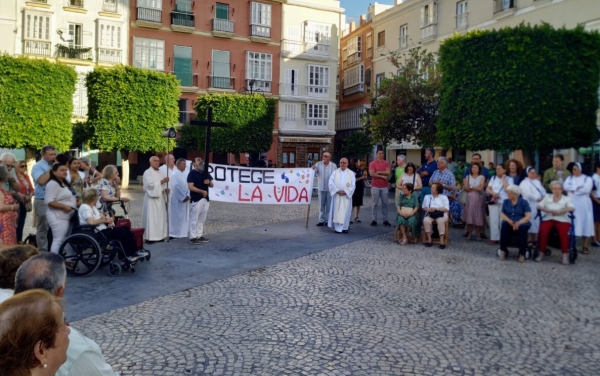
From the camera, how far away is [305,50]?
42.5 metres

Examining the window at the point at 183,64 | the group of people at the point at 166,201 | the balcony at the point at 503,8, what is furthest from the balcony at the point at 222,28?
the group of people at the point at 166,201

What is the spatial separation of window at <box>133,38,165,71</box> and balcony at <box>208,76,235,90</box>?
12.3ft

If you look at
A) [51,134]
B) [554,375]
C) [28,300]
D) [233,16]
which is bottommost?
[554,375]

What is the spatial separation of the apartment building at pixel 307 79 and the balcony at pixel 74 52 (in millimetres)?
14664

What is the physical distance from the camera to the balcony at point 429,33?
35531 millimetres

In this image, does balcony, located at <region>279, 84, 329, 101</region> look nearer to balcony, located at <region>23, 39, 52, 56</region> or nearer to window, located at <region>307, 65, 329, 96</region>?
window, located at <region>307, 65, 329, 96</region>

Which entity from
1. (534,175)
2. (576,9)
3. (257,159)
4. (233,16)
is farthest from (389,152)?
(534,175)

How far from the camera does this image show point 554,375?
468 cm

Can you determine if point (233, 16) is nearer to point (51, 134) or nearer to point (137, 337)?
point (51, 134)

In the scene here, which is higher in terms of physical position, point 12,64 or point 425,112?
point 12,64

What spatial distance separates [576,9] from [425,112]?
A: 9.25 meters

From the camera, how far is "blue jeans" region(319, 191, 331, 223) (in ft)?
47.4

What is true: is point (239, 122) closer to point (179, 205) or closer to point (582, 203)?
point (179, 205)

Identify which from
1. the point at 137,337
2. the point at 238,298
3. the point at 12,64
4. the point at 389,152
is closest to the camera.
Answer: the point at 137,337
